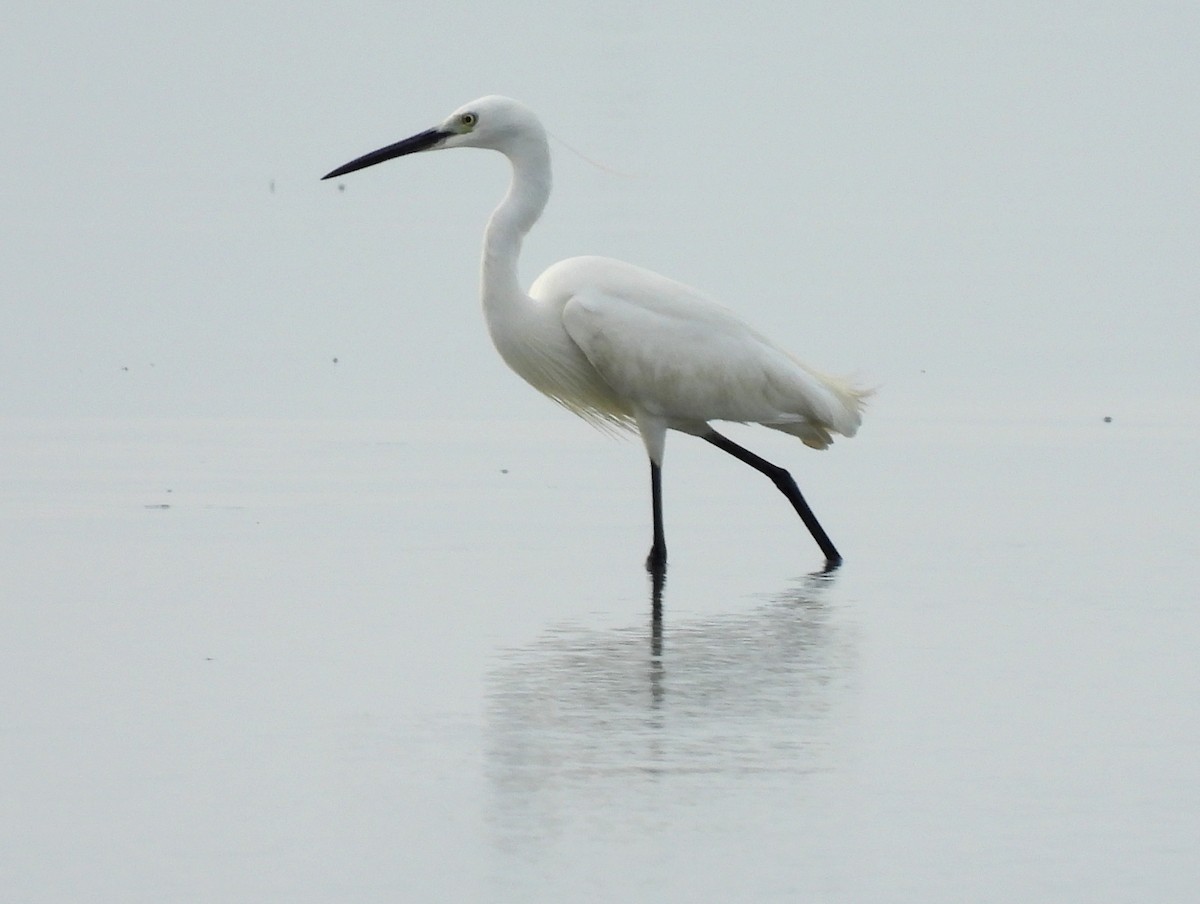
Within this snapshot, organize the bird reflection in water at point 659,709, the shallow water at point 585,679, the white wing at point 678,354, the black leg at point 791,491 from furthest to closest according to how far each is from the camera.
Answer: the white wing at point 678,354, the black leg at point 791,491, the bird reflection in water at point 659,709, the shallow water at point 585,679

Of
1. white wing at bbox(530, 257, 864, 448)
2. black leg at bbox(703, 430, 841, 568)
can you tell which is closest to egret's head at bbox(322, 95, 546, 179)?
white wing at bbox(530, 257, 864, 448)

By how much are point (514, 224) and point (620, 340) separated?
69 centimetres

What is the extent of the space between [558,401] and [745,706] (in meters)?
3.94

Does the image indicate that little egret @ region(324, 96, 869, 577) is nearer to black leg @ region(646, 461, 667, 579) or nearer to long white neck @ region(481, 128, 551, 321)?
long white neck @ region(481, 128, 551, 321)

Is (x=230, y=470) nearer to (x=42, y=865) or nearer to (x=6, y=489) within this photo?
(x=6, y=489)

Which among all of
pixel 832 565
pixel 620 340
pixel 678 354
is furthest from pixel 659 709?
pixel 678 354

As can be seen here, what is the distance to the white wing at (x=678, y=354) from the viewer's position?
988cm

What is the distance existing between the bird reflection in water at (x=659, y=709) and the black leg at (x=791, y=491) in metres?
1.11

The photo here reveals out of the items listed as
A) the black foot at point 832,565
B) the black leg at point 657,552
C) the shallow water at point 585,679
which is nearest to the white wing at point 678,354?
the shallow water at point 585,679

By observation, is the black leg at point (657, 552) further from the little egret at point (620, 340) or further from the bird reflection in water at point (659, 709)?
the bird reflection in water at point (659, 709)

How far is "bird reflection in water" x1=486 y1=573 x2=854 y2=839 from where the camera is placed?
5.81 meters

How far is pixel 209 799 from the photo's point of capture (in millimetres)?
5641

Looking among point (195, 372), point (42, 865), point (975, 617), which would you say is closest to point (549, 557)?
point (975, 617)

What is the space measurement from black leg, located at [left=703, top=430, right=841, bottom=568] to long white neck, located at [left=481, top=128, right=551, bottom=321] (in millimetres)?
1086
